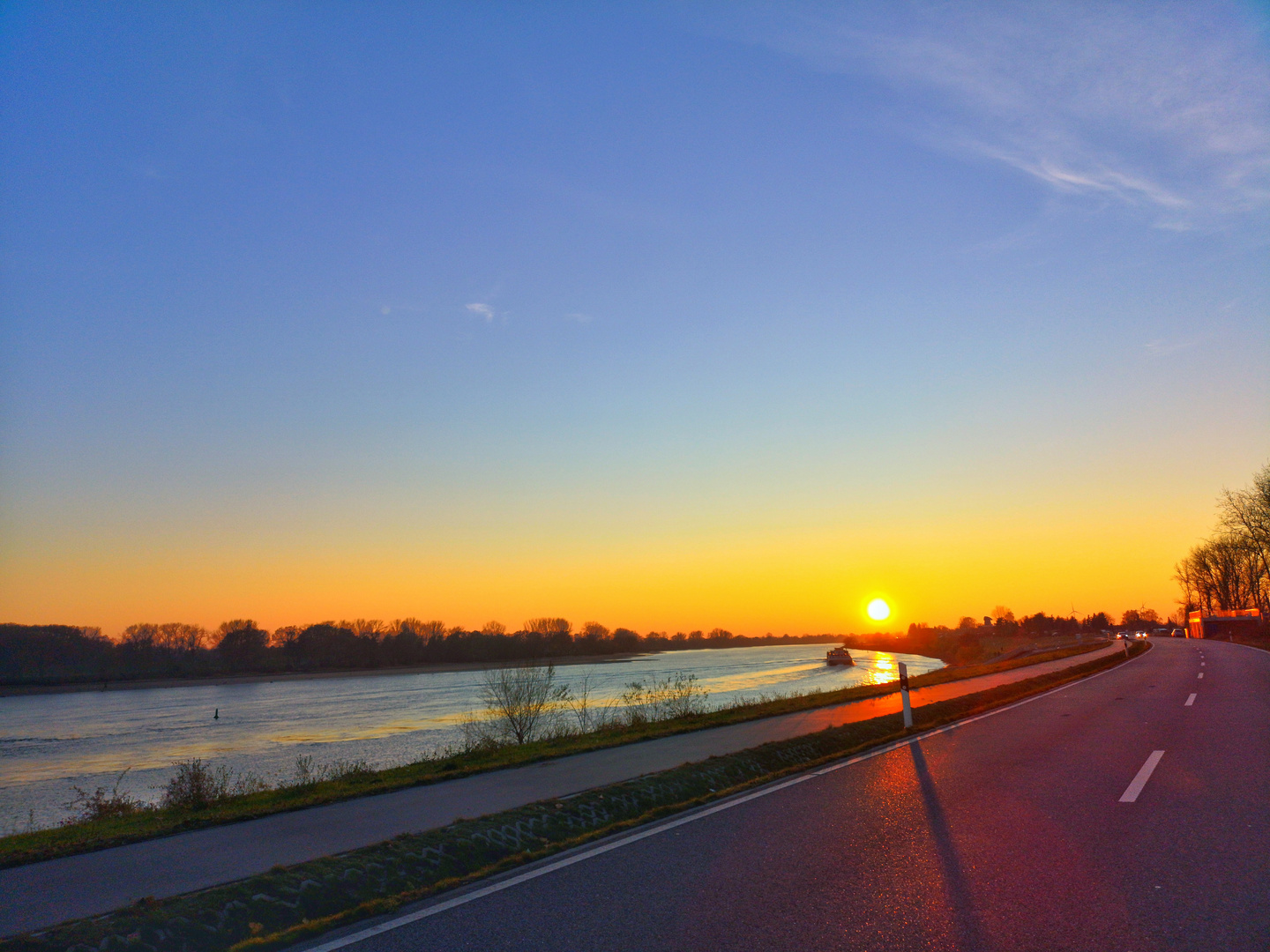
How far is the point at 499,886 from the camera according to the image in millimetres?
5734

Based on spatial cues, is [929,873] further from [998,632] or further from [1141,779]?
[998,632]

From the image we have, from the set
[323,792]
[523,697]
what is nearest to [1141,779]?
[323,792]

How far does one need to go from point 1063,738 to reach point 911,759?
3417 mm

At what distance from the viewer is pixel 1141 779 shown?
888cm

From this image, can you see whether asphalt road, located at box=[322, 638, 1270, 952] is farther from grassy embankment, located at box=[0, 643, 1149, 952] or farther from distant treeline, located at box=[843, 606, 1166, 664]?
distant treeline, located at box=[843, 606, 1166, 664]

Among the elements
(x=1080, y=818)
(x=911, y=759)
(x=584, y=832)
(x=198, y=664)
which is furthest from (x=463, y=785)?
(x=198, y=664)

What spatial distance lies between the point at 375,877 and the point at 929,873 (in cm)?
437

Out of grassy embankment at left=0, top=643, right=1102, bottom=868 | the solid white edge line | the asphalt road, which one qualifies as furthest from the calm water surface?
the asphalt road

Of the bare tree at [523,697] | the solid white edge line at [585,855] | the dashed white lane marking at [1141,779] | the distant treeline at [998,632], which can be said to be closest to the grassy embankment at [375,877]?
the solid white edge line at [585,855]

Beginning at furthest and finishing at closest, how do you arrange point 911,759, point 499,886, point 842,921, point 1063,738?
point 1063,738 < point 911,759 < point 499,886 < point 842,921

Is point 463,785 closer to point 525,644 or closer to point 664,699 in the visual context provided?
point 664,699

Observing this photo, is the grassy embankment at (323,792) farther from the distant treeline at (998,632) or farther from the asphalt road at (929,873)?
the distant treeline at (998,632)

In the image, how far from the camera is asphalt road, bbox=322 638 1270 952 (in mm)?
4531

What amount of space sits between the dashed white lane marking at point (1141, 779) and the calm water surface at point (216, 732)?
1944 centimetres
